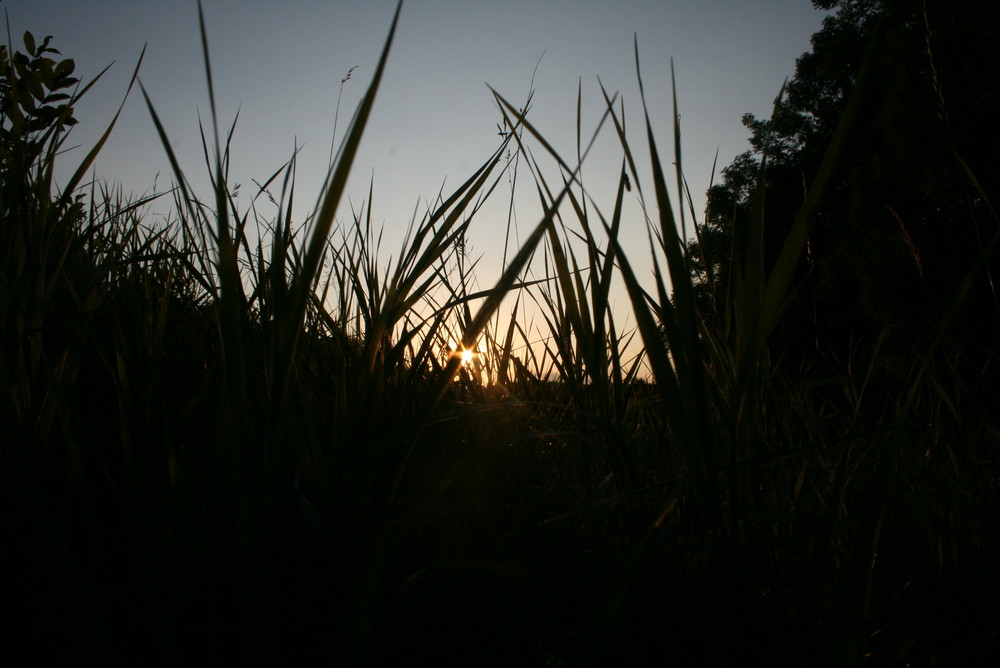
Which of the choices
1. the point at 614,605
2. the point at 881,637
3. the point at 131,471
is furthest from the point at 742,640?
the point at 131,471

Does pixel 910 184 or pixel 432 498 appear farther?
pixel 910 184

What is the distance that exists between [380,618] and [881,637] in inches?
22.8

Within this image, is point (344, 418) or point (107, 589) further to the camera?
point (344, 418)

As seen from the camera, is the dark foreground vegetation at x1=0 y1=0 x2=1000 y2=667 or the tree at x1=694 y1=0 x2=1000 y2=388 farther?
the tree at x1=694 y1=0 x2=1000 y2=388

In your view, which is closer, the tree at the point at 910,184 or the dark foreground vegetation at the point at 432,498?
the dark foreground vegetation at the point at 432,498

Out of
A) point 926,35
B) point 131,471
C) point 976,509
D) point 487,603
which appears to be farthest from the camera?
point 926,35

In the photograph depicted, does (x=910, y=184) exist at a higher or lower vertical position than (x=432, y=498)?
higher

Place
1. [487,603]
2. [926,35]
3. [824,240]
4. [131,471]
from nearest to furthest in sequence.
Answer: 1. [131,471]
2. [487,603]
3. [926,35]
4. [824,240]

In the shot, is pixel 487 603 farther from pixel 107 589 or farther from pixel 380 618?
pixel 107 589

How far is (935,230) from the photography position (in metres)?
9.77

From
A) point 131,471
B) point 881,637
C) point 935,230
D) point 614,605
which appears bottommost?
point 881,637

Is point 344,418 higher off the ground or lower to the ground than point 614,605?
higher

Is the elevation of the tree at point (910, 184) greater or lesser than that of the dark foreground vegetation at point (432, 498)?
greater

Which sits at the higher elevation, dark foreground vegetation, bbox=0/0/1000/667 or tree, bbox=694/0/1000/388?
tree, bbox=694/0/1000/388
